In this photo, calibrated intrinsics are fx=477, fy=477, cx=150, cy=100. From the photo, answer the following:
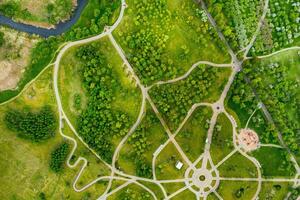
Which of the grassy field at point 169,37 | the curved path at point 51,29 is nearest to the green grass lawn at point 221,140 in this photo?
the grassy field at point 169,37

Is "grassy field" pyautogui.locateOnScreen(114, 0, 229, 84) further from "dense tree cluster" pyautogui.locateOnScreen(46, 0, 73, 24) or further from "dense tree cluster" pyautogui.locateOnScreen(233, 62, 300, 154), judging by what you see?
"dense tree cluster" pyautogui.locateOnScreen(46, 0, 73, 24)

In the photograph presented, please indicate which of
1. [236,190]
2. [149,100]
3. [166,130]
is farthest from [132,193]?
[236,190]

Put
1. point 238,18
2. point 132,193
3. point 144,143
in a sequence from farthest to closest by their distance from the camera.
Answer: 1. point 238,18
2. point 144,143
3. point 132,193

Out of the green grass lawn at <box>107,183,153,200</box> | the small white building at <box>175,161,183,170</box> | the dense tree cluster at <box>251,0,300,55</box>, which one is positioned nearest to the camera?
the green grass lawn at <box>107,183,153,200</box>

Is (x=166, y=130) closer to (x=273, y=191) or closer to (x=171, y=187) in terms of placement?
(x=171, y=187)

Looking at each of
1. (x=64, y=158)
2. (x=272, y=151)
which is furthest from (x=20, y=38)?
(x=272, y=151)

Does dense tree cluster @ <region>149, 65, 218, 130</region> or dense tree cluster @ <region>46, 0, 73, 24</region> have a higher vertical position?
dense tree cluster @ <region>46, 0, 73, 24</region>

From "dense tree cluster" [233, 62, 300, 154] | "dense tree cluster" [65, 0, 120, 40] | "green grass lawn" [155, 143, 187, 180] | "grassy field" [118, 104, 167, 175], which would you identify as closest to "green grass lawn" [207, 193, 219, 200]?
"green grass lawn" [155, 143, 187, 180]
